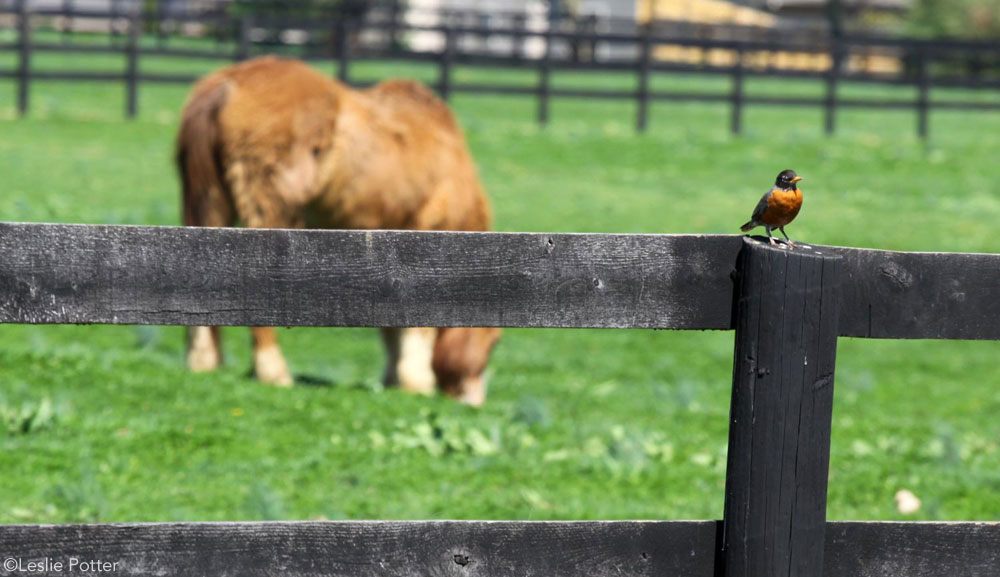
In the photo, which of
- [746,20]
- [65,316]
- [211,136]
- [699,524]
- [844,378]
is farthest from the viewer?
[746,20]

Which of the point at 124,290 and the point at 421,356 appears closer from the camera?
the point at 124,290

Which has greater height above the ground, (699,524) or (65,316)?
(65,316)

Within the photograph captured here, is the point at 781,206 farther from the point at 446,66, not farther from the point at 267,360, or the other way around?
the point at 446,66

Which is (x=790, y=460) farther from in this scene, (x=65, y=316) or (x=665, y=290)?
(x=65, y=316)

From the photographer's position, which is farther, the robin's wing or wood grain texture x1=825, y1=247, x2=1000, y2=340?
the robin's wing

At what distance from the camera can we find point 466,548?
238 cm

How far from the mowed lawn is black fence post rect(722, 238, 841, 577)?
→ 2.15 m

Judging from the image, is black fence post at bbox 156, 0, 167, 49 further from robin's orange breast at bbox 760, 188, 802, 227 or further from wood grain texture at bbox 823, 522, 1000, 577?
wood grain texture at bbox 823, 522, 1000, 577

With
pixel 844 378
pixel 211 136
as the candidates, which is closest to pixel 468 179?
pixel 211 136

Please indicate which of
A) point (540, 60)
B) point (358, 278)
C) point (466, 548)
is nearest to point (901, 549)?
point (466, 548)

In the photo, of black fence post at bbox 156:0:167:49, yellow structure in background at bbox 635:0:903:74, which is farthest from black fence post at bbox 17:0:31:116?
yellow structure in background at bbox 635:0:903:74

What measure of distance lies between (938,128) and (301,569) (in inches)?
1121

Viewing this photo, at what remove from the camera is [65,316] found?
A: 2301mm

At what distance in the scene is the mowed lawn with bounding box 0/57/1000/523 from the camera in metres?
4.75
